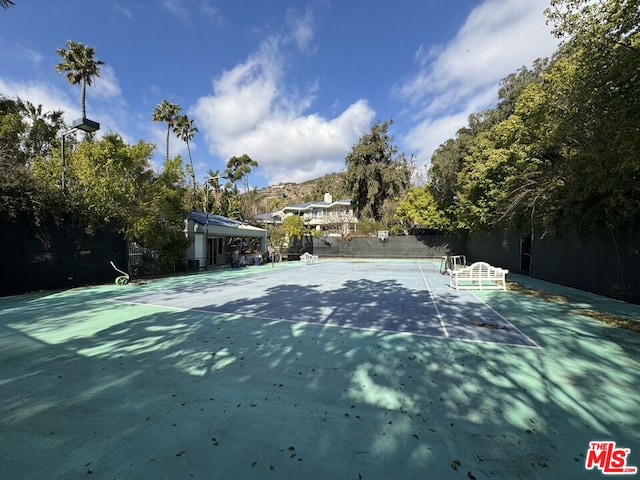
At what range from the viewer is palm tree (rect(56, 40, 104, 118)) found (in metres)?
17.9

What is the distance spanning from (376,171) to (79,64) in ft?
86.4

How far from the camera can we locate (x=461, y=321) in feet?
20.7

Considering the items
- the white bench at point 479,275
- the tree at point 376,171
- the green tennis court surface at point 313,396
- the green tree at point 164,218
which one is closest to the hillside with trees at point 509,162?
the green tree at point 164,218

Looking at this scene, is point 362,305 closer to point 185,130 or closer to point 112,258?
point 112,258

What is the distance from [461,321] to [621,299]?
228 inches

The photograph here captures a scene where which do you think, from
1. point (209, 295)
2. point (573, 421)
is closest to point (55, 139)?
point (209, 295)

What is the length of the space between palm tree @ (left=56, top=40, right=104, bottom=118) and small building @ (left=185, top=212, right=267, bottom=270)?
9.02 m

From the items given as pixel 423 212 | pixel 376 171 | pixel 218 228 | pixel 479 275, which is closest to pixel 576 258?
pixel 479 275

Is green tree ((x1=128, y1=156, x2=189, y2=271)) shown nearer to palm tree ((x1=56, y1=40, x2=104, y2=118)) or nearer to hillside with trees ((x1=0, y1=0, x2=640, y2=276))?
hillside with trees ((x1=0, y1=0, x2=640, y2=276))

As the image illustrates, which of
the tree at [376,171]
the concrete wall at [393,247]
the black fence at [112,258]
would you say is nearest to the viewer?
the black fence at [112,258]

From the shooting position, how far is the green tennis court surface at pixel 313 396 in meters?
2.31

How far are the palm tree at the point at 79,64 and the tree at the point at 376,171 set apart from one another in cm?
2402

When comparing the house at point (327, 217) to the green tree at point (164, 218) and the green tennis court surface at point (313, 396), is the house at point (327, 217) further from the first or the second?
the green tennis court surface at point (313, 396)

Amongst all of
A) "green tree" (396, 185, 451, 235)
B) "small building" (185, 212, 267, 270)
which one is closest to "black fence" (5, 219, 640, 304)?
"small building" (185, 212, 267, 270)
